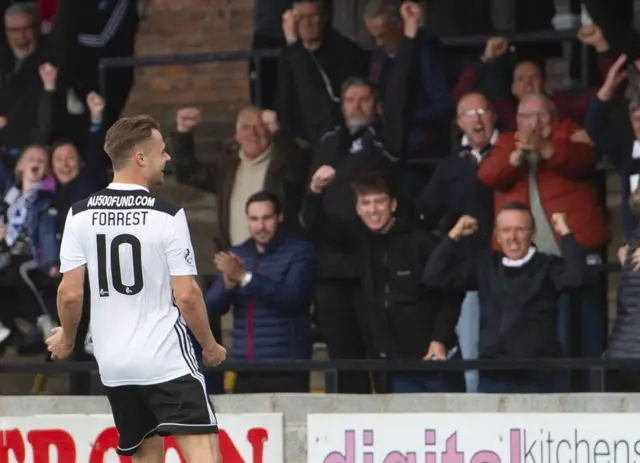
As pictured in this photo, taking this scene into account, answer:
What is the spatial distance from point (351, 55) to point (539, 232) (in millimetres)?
1693

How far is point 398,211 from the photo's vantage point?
30.1ft

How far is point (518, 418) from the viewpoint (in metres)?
8.69

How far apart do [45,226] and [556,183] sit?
301cm

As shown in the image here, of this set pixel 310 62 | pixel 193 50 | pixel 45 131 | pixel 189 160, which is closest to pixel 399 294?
pixel 310 62

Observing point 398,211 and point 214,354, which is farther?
point 398,211

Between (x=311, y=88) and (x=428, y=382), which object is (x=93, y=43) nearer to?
(x=311, y=88)

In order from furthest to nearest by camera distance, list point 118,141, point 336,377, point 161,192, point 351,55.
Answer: point 161,192, point 351,55, point 336,377, point 118,141

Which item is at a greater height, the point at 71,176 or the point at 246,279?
the point at 71,176

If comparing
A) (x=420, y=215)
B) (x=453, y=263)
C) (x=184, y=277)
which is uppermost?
(x=420, y=215)

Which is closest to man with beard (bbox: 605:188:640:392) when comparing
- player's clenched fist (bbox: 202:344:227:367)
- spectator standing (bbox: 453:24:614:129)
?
spectator standing (bbox: 453:24:614:129)

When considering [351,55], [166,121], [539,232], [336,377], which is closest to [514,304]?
[539,232]

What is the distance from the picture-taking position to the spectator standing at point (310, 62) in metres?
9.76

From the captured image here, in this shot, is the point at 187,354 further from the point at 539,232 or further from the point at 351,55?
the point at 351,55

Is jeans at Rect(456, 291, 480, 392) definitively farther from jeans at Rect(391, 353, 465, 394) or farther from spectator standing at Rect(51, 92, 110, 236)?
spectator standing at Rect(51, 92, 110, 236)
